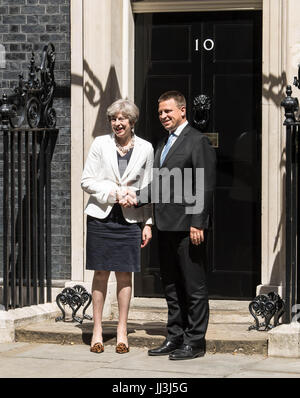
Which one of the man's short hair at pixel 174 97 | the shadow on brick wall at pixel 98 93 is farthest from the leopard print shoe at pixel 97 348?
Answer: the shadow on brick wall at pixel 98 93

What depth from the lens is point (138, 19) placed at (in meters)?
10.0

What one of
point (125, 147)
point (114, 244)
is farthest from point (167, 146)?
point (114, 244)

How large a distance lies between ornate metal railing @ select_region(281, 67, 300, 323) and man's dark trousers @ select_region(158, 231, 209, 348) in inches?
25.4

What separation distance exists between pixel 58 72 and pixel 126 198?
81.4 inches

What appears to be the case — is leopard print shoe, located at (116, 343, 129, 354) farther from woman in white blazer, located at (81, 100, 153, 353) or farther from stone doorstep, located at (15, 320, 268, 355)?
stone doorstep, located at (15, 320, 268, 355)

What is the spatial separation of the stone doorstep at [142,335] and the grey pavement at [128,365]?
65 mm

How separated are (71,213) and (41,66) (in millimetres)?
1301

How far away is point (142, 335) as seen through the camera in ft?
28.4

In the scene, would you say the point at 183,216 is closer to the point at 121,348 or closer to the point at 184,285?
the point at 184,285

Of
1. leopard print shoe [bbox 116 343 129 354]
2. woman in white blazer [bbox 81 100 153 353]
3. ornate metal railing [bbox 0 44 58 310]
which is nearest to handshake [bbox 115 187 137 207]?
woman in white blazer [bbox 81 100 153 353]

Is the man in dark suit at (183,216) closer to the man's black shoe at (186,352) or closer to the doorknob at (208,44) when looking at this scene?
the man's black shoe at (186,352)

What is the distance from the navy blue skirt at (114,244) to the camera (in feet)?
27.4

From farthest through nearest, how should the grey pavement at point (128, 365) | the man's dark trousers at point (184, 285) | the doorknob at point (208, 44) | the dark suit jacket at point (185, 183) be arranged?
1. the doorknob at point (208, 44)
2. the man's dark trousers at point (184, 285)
3. the dark suit jacket at point (185, 183)
4. the grey pavement at point (128, 365)
